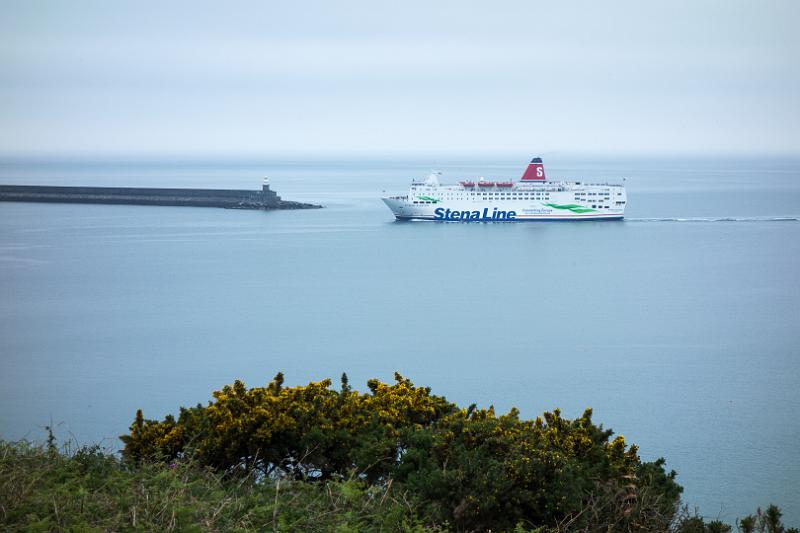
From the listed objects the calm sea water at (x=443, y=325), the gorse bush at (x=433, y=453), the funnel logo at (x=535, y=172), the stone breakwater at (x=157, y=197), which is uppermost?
the funnel logo at (x=535, y=172)

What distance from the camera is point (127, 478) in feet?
16.1

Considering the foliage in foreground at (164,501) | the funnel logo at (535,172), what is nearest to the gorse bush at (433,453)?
the foliage in foreground at (164,501)

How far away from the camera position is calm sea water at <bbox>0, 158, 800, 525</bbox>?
37.9 feet

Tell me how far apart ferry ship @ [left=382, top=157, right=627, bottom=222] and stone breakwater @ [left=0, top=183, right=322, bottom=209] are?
24.8ft

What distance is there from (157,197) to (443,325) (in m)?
29.5

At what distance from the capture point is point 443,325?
17.6 m

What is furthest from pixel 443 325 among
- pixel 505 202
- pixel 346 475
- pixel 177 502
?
pixel 505 202

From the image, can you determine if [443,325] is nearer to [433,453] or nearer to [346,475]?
[346,475]

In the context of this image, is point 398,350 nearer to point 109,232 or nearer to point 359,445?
point 359,445

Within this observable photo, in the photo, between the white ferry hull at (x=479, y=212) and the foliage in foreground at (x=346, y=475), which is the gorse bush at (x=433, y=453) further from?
the white ferry hull at (x=479, y=212)

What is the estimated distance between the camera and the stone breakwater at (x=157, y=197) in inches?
1686

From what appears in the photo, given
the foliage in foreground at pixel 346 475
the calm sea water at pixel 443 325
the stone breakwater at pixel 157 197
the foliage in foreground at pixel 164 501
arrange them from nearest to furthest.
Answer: the foliage in foreground at pixel 164 501, the foliage in foreground at pixel 346 475, the calm sea water at pixel 443 325, the stone breakwater at pixel 157 197

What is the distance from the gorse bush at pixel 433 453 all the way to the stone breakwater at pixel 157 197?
120 ft

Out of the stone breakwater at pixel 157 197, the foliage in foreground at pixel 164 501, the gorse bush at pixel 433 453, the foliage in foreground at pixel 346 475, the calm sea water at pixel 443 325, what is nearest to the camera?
the foliage in foreground at pixel 164 501
